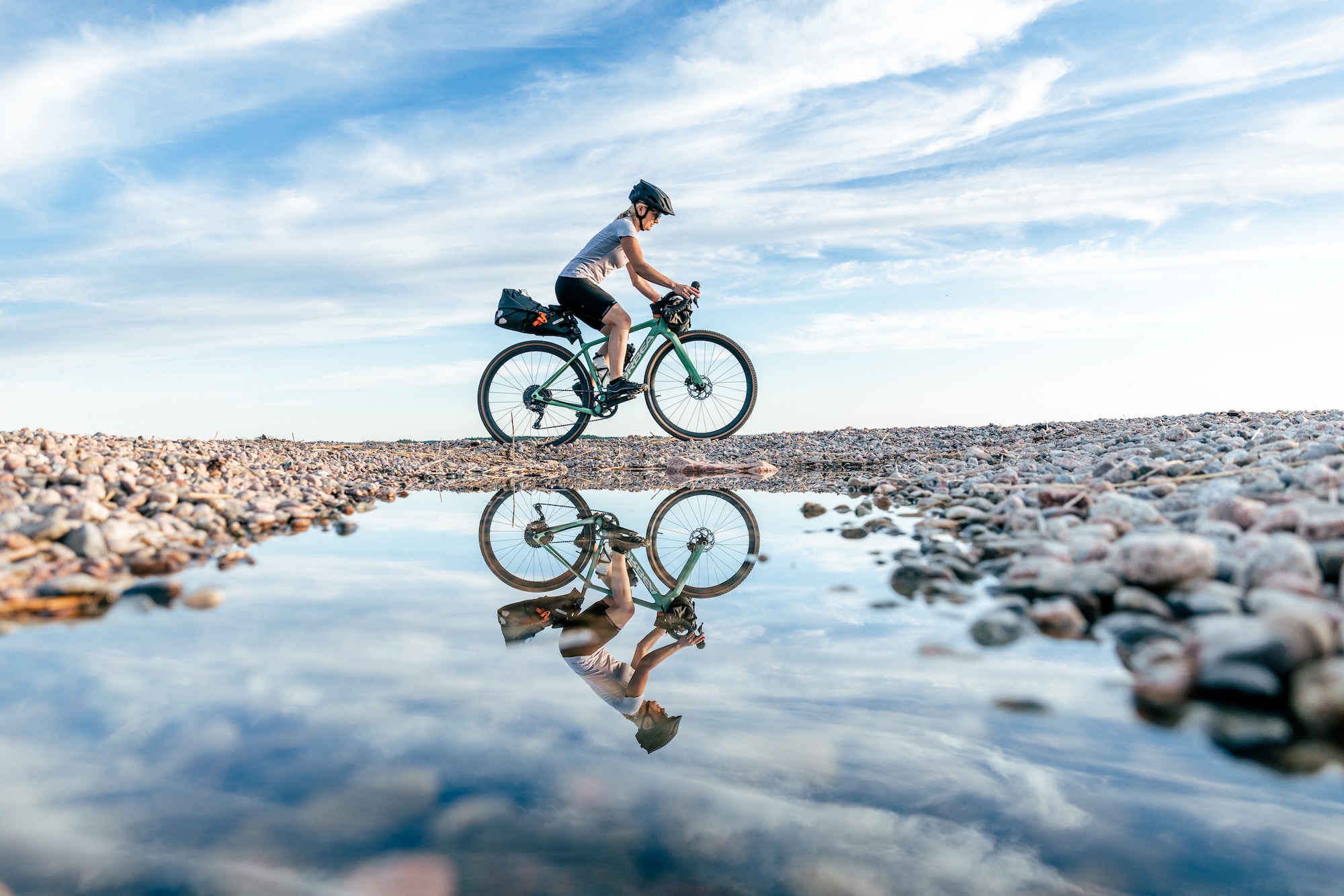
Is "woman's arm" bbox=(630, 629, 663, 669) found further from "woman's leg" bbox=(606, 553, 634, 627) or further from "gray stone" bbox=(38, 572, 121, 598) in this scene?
"gray stone" bbox=(38, 572, 121, 598)

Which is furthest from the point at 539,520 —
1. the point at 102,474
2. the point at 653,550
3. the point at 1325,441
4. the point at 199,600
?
the point at 1325,441

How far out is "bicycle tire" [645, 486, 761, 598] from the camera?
3.11 metres

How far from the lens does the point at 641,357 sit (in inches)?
308

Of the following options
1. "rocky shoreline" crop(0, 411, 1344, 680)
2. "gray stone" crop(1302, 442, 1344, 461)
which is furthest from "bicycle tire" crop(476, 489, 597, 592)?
"gray stone" crop(1302, 442, 1344, 461)

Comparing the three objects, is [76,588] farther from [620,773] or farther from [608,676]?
[620,773]

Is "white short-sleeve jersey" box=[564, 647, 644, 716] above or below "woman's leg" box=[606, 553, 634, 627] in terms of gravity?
below

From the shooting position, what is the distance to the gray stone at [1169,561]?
7.51 ft

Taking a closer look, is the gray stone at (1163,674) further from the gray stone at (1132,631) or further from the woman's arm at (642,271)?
the woman's arm at (642,271)

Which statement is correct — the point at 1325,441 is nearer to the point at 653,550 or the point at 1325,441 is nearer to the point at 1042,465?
the point at 1042,465

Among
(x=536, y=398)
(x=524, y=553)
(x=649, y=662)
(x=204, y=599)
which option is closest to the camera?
(x=649, y=662)

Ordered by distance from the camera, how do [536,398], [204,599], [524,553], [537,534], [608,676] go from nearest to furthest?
[608,676] → [204,599] → [524,553] → [537,534] → [536,398]

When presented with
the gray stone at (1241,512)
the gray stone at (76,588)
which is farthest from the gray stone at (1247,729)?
the gray stone at (76,588)

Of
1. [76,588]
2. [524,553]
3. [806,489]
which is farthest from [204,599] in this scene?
[806,489]

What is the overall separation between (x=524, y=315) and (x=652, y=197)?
1.65 m
